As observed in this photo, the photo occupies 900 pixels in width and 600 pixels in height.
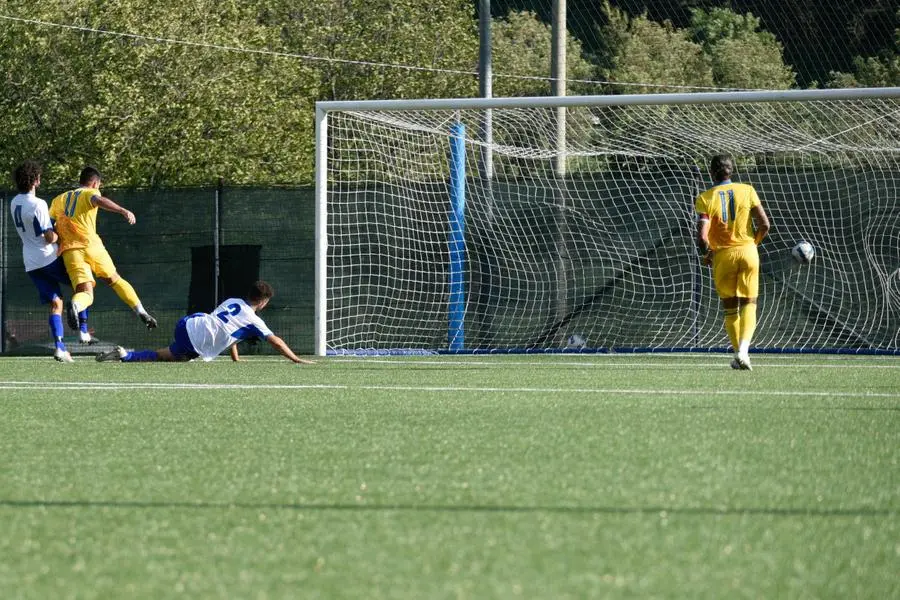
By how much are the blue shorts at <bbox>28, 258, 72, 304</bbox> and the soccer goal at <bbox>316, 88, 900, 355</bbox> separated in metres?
3.19

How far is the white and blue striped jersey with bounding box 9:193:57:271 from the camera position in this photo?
12727mm

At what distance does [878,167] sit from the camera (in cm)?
1534

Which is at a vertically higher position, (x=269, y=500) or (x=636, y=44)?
(x=636, y=44)

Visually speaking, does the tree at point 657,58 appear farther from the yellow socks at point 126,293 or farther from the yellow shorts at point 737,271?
the yellow shorts at point 737,271

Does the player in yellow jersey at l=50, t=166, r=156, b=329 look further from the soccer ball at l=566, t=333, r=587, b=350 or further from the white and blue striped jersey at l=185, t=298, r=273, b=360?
the soccer ball at l=566, t=333, r=587, b=350

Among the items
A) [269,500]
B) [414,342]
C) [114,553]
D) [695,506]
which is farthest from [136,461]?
[414,342]

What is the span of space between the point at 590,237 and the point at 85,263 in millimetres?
5906

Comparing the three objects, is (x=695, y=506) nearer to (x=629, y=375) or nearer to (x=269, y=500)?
(x=269, y=500)

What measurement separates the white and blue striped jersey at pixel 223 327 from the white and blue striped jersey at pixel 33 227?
1.94m

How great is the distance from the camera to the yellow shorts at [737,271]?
37.4 feet

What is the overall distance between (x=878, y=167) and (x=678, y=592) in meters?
13.0

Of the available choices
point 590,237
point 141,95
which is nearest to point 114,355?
point 590,237

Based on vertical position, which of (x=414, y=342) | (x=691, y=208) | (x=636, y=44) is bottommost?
(x=414, y=342)

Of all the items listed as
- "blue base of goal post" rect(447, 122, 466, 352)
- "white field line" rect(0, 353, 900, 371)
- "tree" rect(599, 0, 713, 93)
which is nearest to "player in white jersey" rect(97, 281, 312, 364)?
"white field line" rect(0, 353, 900, 371)
